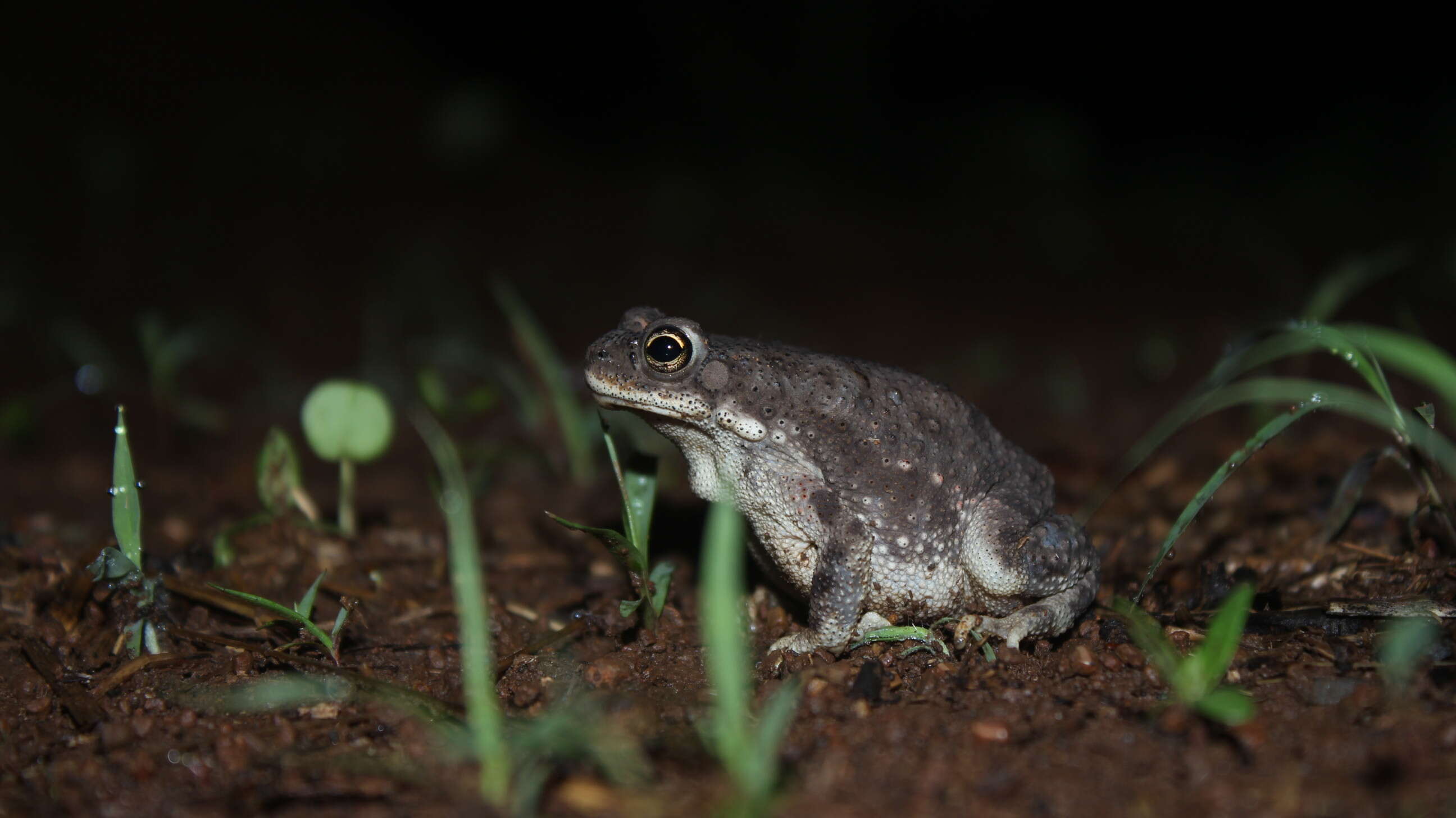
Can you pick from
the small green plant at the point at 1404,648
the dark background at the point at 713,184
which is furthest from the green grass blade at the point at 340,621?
the dark background at the point at 713,184

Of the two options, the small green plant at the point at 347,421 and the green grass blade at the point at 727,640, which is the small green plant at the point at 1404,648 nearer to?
the green grass blade at the point at 727,640

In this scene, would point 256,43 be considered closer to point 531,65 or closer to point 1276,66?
point 531,65

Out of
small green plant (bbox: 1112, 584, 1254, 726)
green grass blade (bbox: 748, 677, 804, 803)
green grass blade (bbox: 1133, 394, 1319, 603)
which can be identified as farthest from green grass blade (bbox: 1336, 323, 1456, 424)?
green grass blade (bbox: 748, 677, 804, 803)

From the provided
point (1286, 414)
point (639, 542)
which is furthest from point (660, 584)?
point (1286, 414)

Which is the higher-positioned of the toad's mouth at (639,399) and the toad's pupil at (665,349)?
the toad's pupil at (665,349)

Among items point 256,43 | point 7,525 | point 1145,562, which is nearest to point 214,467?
point 7,525

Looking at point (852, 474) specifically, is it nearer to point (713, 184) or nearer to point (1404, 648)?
point (1404, 648)

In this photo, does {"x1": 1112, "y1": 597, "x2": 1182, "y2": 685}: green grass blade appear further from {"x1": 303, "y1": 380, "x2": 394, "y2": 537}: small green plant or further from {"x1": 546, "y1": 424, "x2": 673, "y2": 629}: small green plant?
{"x1": 303, "y1": 380, "x2": 394, "y2": 537}: small green plant
